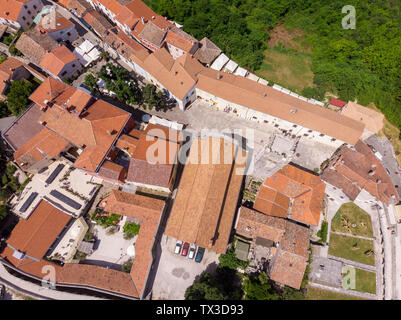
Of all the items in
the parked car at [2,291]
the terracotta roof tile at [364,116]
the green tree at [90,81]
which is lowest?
the parked car at [2,291]

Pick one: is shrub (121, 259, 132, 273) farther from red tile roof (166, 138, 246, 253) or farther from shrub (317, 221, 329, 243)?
shrub (317, 221, 329, 243)

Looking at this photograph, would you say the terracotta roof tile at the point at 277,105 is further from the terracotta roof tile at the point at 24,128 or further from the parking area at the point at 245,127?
the terracotta roof tile at the point at 24,128

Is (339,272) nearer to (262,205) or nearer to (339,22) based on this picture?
(262,205)

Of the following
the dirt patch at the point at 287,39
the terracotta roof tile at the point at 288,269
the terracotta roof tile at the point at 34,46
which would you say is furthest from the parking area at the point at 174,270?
the dirt patch at the point at 287,39
